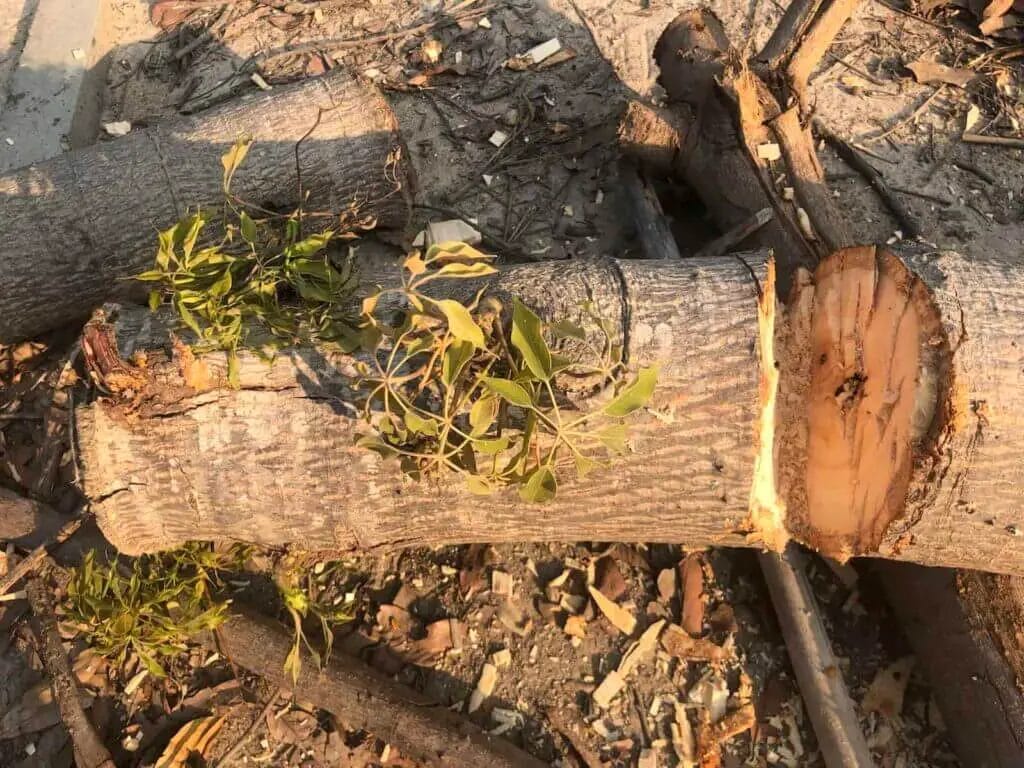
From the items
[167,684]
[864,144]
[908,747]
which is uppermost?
[864,144]

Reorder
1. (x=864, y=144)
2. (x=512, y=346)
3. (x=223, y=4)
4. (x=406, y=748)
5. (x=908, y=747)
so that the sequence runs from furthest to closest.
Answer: (x=223, y=4) → (x=864, y=144) → (x=908, y=747) → (x=406, y=748) → (x=512, y=346)

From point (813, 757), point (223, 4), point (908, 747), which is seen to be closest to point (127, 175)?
point (223, 4)

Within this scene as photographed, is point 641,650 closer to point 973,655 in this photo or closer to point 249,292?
point 973,655

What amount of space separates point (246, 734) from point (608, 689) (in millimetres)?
1229

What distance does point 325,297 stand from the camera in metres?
1.96

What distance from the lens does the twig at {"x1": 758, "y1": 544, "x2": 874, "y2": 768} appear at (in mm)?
2348

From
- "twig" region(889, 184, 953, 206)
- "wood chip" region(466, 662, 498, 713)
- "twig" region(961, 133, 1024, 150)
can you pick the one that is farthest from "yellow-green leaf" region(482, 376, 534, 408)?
"twig" region(961, 133, 1024, 150)

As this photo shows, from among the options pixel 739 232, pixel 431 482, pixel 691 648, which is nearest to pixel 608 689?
pixel 691 648

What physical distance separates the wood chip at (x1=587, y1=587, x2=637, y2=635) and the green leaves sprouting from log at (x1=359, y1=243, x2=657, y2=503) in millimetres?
949

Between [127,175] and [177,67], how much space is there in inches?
55.2

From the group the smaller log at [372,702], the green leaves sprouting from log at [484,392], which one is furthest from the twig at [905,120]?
the smaller log at [372,702]

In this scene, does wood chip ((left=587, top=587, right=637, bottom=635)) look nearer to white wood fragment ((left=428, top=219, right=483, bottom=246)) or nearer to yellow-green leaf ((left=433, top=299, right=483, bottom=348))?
yellow-green leaf ((left=433, top=299, right=483, bottom=348))

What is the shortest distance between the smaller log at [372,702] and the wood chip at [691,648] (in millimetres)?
611

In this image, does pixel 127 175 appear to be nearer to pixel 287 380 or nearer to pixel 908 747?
pixel 287 380
